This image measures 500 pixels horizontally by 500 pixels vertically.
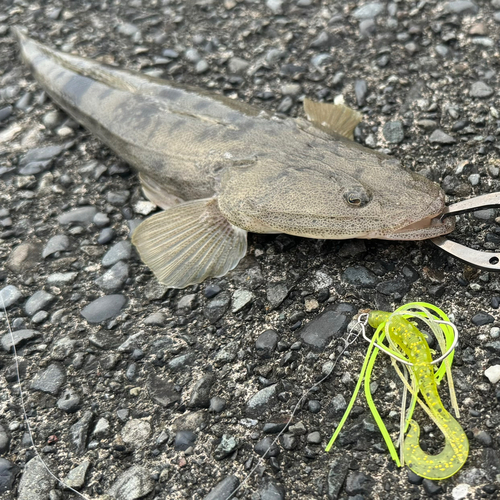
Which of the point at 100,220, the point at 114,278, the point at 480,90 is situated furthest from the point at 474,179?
the point at 100,220

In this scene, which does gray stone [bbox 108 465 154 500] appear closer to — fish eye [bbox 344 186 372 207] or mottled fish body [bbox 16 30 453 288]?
mottled fish body [bbox 16 30 453 288]

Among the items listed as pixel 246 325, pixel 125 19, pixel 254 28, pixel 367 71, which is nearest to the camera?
pixel 246 325

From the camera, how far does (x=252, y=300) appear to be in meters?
3.55

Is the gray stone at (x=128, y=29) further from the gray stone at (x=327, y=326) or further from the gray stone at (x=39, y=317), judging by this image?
the gray stone at (x=327, y=326)

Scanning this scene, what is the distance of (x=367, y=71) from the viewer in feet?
15.9

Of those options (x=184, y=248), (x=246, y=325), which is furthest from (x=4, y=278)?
A: (x=246, y=325)

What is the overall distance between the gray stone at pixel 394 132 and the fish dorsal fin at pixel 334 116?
0.21 meters

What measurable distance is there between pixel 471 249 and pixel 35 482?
2653mm

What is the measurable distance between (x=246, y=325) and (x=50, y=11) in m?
4.51

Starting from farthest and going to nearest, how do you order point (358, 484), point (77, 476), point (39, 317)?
1. point (39, 317)
2. point (77, 476)
3. point (358, 484)

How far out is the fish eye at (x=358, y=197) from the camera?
11.1 feet

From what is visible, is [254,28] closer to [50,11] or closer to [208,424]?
[50,11]

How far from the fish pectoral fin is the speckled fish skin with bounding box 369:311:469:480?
1.12 m

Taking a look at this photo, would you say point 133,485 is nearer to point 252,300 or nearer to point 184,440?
point 184,440
